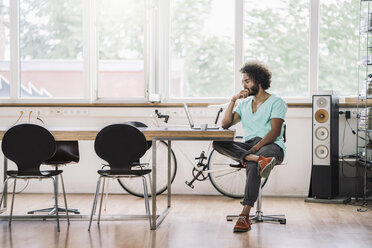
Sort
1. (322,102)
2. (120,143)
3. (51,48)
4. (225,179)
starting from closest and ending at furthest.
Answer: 1. (120,143)
2. (322,102)
3. (225,179)
4. (51,48)

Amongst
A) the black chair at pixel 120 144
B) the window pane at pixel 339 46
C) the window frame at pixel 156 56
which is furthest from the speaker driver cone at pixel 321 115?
the black chair at pixel 120 144

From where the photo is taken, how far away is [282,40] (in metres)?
5.26

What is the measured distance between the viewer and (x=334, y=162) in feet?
15.8

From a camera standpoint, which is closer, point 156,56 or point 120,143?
point 120,143

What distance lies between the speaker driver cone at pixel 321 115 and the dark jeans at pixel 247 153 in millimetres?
1113

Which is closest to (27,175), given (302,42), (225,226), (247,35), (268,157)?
(225,226)

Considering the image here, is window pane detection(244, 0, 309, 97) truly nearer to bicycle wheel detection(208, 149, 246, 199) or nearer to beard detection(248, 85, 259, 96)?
bicycle wheel detection(208, 149, 246, 199)

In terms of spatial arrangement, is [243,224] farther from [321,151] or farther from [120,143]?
[321,151]

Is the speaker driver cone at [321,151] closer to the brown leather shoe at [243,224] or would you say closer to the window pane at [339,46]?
the window pane at [339,46]

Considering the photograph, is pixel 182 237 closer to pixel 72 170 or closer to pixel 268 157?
pixel 268 157

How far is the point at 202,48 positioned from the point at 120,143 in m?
2.21

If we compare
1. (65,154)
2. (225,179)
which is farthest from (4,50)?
(225,179)

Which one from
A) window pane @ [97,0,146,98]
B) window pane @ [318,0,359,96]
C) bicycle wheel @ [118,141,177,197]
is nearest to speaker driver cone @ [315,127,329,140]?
window pane @ [318,0,359,96]

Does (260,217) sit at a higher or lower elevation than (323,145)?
lower
